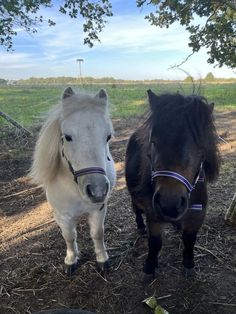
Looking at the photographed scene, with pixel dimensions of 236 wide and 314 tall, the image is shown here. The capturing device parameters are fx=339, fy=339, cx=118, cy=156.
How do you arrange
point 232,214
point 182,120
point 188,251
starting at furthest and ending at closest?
point 232,214 < point 188,251 < point 182,120

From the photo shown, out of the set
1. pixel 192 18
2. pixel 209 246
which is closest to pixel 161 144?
pixel 209 246

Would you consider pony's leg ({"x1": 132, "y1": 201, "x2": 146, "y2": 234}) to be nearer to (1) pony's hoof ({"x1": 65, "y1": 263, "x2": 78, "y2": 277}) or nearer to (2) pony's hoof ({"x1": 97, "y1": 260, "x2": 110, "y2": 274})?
(2) pony's hoof ({"x1": 97, "y1": 260, "x2": 110, "y2": 274})

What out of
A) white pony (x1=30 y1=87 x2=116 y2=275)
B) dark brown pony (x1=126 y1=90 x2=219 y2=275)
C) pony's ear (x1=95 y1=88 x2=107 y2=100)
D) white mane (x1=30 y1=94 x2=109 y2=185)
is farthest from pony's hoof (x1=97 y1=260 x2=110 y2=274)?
pony's ear (x1=95 y1=88 x2=107 y2=100)

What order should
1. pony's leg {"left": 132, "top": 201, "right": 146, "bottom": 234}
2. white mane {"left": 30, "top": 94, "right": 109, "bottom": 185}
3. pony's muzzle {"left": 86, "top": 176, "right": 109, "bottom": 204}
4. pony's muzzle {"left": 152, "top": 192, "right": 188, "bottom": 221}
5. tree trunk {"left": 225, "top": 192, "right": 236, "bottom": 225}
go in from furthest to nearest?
pony's leg {"left": 132, "top": 201, "right": 146, "bottom": 234} < tree trunk {"left": 225, "top": 192, "right": 236, "bottom": 225} < white mane {"left": 30, "top": 94, "right": 109, "bottom": 185} < pony's muzzle {"left": 86, "top": 176, "right": 109, "bottom": 204} < pony's muzzle {"left": 152, "top": 192, "right": 188, "bottom": 221}

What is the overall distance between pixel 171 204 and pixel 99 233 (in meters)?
1.35

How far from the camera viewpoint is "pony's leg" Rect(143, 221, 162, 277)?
296cm

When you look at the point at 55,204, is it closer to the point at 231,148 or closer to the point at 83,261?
the point at 83,261

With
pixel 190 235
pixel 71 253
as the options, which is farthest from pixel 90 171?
pixel 71 253

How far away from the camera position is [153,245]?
3053 millimetres

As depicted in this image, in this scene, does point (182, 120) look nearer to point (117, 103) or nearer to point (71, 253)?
point (71, 253)

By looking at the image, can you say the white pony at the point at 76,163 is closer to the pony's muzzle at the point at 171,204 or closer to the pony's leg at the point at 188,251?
the pony's muzzle at the point at 171,204

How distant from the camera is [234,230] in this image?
3807 millimetres

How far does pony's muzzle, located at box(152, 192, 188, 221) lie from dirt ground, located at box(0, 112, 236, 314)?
110cm

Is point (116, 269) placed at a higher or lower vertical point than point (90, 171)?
lower
